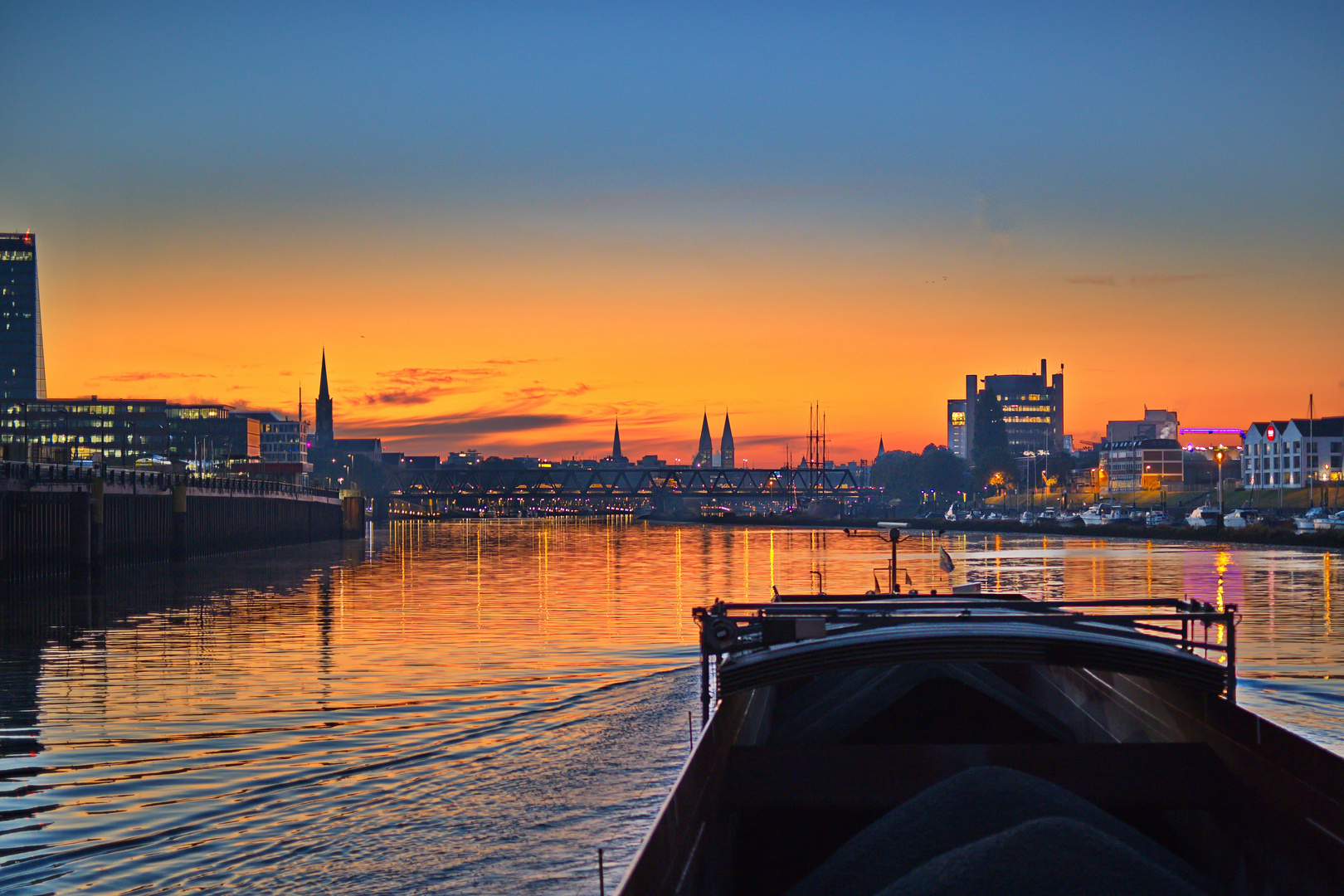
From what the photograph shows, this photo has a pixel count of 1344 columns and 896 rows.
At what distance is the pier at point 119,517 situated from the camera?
57.4 m

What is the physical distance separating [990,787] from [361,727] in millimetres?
14278

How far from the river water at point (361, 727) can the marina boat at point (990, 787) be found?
292cm

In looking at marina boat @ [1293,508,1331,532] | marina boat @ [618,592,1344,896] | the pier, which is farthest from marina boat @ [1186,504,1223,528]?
marina boat @ [618,592,1344,896]

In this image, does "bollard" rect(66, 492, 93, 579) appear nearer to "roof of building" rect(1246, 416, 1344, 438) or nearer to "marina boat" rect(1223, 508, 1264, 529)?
"marina boat" rect(1223, 508, 1264, 529)

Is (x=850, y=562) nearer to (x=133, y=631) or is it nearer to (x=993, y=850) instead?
(x=133, y=631)

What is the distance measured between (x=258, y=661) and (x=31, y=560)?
33.7 m

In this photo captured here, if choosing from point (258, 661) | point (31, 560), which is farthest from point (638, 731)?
point (31, 560)

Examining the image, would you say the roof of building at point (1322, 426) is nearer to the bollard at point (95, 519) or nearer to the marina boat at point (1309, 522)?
the marina boat at point (1309, 522)

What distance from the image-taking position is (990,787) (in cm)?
958

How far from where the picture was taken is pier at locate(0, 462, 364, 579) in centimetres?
5741

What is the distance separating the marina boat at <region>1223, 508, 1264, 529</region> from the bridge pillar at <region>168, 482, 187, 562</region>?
293ft

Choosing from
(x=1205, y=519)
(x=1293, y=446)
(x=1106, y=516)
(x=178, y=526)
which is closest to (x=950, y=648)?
(x=178, y=526)

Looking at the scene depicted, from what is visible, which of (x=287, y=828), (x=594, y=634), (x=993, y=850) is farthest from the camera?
(x=594, y=634)

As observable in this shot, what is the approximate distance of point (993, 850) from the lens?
311 inches
